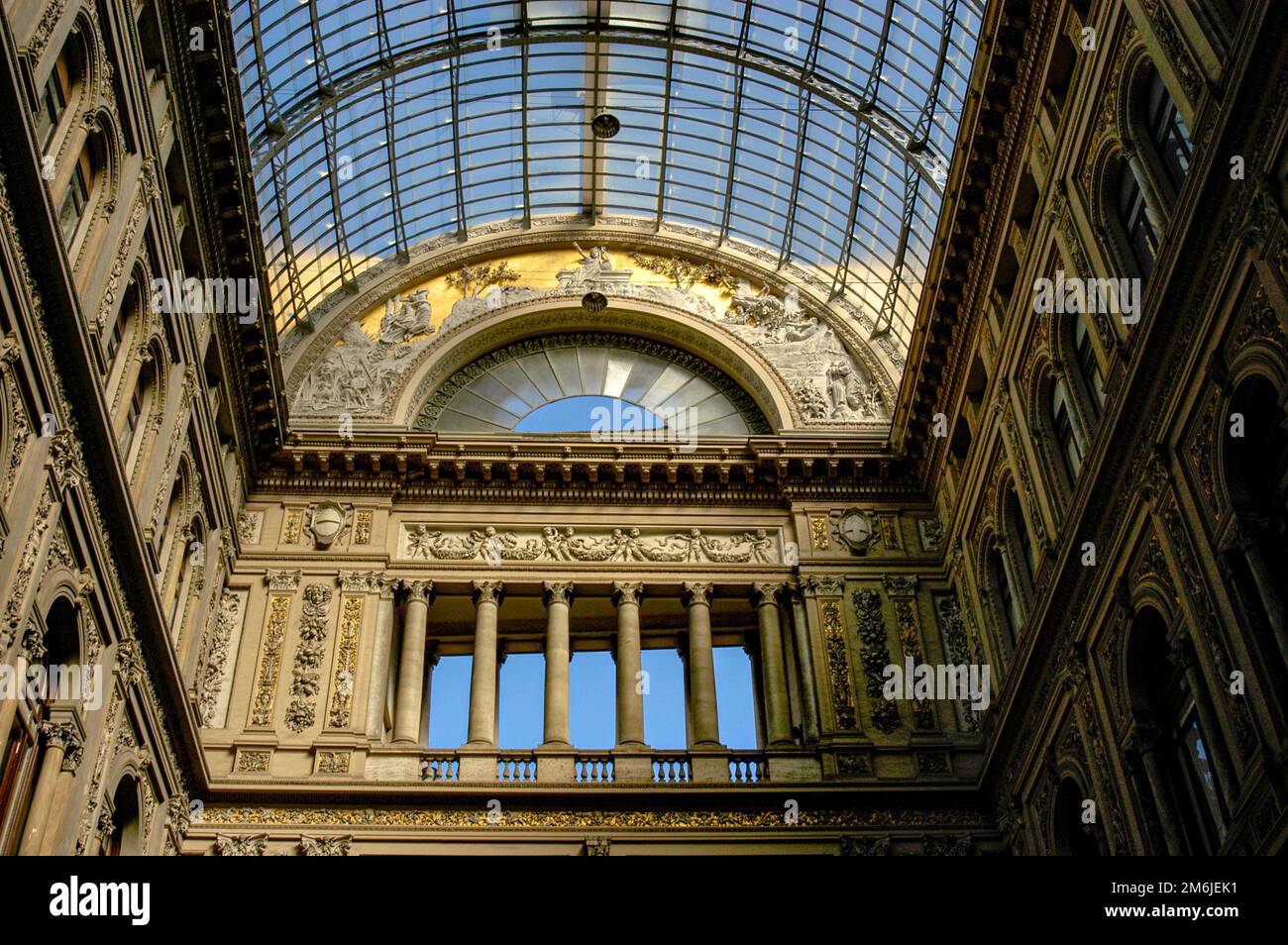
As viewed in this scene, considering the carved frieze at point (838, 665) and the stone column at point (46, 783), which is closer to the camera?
the stone column at point (46, 783)

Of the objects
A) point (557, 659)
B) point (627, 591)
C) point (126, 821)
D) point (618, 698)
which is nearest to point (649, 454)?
point (627, 591)

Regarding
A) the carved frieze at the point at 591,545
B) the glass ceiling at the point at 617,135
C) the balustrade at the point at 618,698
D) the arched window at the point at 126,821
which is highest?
the glass ceiling at the point at 617,135

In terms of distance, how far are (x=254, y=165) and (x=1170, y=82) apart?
793 inches

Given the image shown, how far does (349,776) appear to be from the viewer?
A: 23984 mm

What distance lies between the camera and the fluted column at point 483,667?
2542 cm

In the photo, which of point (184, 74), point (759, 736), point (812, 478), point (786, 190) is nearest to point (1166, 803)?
point (759, 736)

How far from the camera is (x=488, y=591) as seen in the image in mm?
27656

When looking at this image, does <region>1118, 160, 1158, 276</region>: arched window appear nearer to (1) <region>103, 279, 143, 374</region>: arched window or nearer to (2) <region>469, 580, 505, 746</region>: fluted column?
(2) <region>469, 580, 505, 746</region>: fluted column

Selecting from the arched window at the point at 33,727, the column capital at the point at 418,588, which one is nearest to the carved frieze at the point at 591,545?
the column capital at the point at 418,588

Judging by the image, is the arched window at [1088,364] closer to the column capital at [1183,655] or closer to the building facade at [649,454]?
the building facade at [649,454]

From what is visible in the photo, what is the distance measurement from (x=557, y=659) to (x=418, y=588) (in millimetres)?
3217

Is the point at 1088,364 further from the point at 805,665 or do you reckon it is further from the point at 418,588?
the point at 418,588

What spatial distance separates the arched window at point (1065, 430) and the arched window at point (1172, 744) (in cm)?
300
